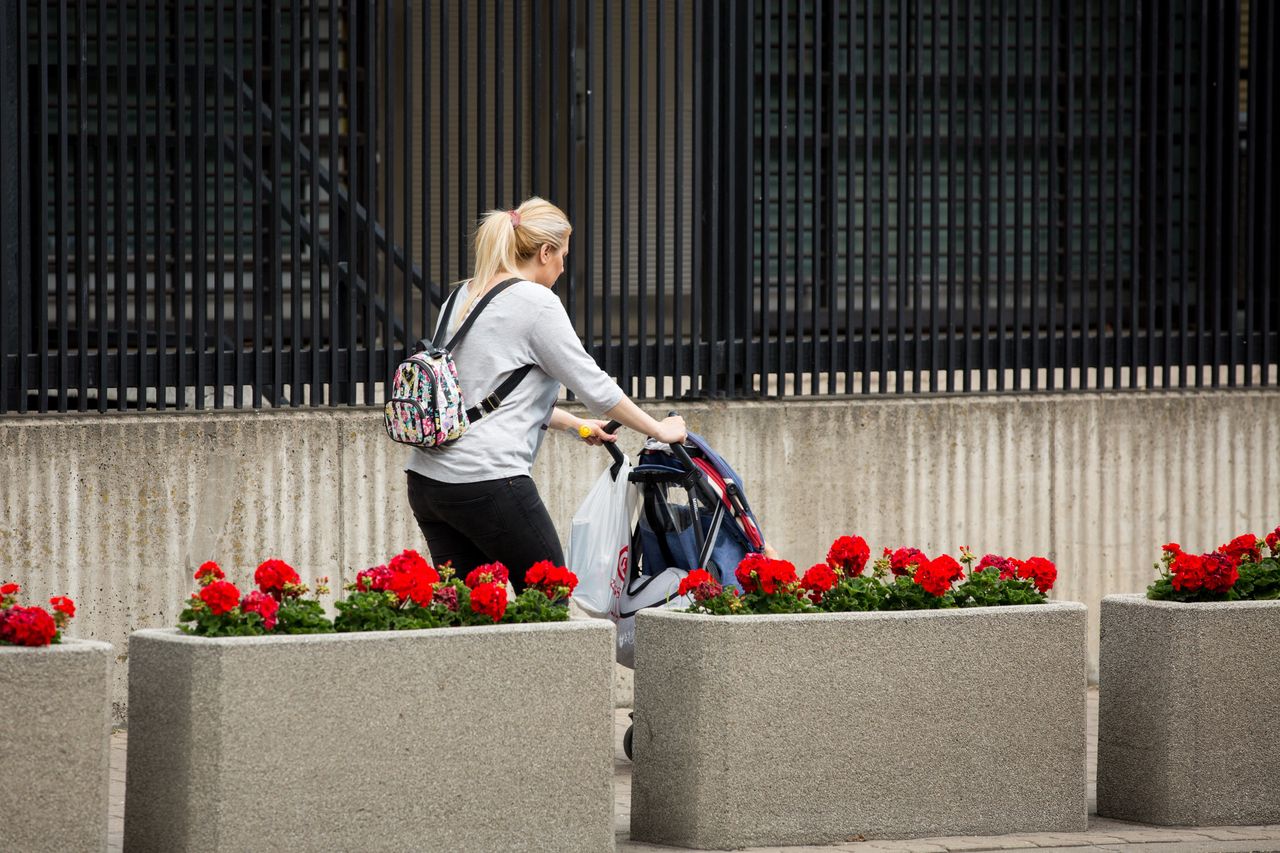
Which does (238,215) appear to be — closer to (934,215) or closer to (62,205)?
(62,205)

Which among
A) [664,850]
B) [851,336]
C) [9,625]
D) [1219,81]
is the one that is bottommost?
[664,850]

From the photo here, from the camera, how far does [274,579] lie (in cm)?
530

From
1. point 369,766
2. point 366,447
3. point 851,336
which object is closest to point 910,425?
point 851,336

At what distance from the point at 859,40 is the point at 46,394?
4.19 m

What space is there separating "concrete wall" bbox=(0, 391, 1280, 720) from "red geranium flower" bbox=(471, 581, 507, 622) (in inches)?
97.5

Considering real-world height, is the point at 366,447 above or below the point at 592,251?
below

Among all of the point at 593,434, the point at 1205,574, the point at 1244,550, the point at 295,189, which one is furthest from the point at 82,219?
the point at 1244,550

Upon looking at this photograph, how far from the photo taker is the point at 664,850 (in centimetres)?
557

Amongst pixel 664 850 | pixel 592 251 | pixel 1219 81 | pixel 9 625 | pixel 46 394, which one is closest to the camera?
pixel 9 625

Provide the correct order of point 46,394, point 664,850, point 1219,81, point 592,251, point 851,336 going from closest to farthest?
1. point 664,850
2. point 46,394
3. point 592,251
4. point 851,336
5. point 1219,81

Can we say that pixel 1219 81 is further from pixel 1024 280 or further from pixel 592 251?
pixel 592 251

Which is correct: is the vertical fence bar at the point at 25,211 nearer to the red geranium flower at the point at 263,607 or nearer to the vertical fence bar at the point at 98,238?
the vertical fence bar at the point at 98,238

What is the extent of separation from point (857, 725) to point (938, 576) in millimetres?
542

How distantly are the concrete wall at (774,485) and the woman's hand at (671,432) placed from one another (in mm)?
2024
